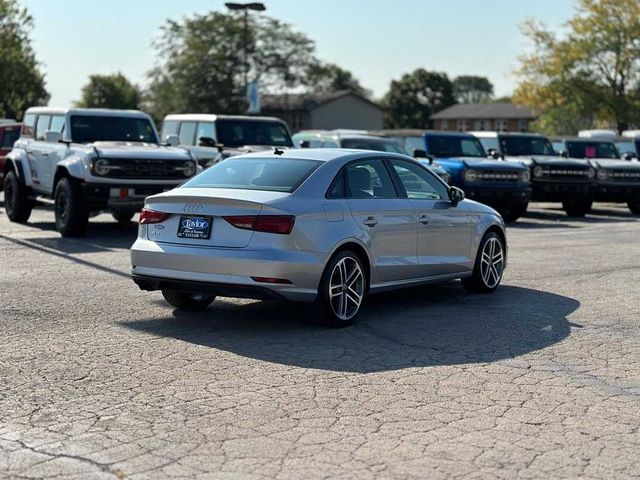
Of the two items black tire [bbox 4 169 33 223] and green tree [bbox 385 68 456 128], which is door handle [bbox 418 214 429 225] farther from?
green tree [bbox 385 68 456 128]

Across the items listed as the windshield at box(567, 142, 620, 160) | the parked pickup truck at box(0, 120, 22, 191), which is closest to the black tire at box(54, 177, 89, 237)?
the parked pickup truck at box(0, 120, 22, 191)

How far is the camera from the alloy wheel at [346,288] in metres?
8.61

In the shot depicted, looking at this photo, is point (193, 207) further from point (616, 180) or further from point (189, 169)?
point (616, 180)

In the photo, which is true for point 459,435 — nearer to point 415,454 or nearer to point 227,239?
point 415,454

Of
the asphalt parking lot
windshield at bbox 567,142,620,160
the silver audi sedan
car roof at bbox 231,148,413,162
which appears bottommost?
the asphalt parking lot

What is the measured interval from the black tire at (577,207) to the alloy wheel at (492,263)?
13.4 meters

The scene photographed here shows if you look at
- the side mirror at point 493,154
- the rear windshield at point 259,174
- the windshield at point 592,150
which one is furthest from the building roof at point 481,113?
the rear windshield at point 259,174

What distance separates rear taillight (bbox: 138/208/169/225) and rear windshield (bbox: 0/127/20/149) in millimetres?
17384

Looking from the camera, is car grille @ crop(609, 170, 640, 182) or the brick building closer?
car grille @ crop(609, 170, 640, 182)

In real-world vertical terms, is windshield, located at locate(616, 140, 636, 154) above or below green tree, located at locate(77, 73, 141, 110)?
below

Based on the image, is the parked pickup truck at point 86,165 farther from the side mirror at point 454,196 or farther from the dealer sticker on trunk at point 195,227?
the dealer sticker on trunk at point 195,227

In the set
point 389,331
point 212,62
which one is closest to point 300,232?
point 389,331

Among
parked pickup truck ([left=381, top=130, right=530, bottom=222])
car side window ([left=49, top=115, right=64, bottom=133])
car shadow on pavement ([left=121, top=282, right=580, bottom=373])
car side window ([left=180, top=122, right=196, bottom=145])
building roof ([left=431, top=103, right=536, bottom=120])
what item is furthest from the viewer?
building roof ([left=431, top=103, right=536, bottom=120])

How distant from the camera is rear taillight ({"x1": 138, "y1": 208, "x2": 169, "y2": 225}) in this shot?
8.72 meters
